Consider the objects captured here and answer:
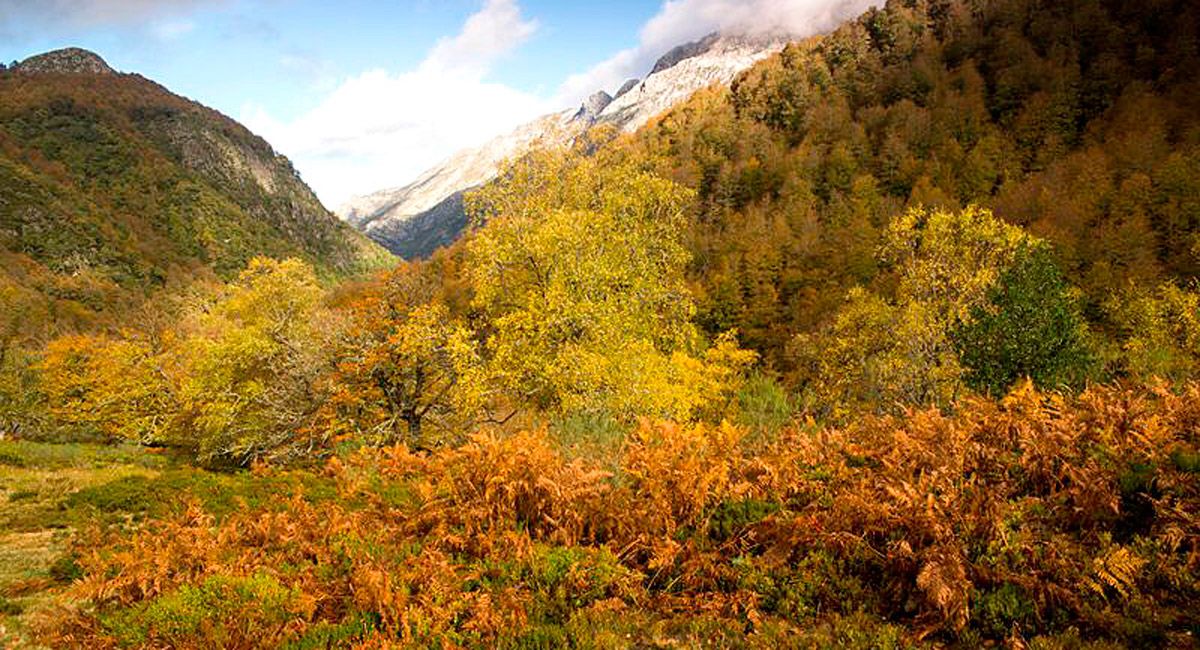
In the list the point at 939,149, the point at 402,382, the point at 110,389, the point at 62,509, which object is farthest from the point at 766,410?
the point at 939,149

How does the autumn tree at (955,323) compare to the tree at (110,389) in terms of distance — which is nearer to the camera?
the autumn tree at (955,323)

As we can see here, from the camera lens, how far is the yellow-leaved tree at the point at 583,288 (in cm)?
1662

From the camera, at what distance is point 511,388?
17000 millimetres

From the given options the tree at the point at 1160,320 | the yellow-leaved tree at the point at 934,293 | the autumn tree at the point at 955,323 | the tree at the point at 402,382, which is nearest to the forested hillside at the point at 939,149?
the tree at the point at 1160,320

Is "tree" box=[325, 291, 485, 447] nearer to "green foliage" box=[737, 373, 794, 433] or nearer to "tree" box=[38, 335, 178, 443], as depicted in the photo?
"green foliage" box=[737, 373, 794, 433]

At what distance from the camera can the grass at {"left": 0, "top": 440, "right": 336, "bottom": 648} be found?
7.45m

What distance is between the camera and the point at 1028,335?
17719mm

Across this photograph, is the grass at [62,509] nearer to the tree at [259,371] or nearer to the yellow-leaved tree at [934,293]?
the tree at [259,371]

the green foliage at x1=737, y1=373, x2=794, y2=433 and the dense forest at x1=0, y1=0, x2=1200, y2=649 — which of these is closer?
the dense forest at x1=0, y1=0, x2=1200, y2=649

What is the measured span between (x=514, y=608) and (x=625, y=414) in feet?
33.8

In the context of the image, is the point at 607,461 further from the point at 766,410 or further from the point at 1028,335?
the point at 1028,335

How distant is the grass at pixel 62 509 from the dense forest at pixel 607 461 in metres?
0.09

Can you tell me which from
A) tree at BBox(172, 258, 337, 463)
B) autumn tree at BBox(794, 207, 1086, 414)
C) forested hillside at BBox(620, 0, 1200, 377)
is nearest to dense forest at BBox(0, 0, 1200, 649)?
autumn tree at BBox(794, 207, 1086, 414)

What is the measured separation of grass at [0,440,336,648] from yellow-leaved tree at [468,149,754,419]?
6.73 metres
